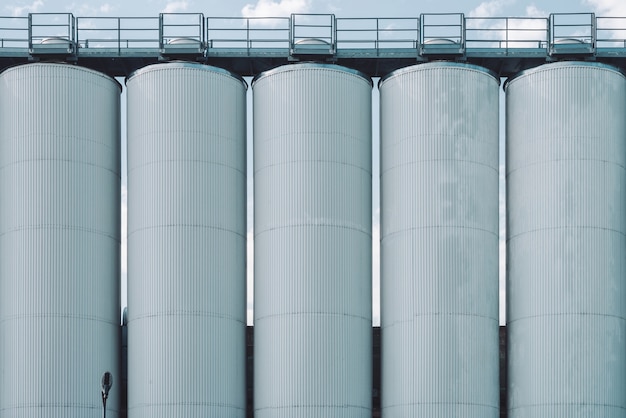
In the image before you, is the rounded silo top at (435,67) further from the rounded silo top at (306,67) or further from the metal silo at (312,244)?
the metal silo at (312,244)

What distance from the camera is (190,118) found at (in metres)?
55.2

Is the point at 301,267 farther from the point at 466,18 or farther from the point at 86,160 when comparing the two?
the point at 466,18

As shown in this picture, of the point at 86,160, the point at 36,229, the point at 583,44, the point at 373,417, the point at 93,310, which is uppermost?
the point at 583,44

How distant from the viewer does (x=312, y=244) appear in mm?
54125

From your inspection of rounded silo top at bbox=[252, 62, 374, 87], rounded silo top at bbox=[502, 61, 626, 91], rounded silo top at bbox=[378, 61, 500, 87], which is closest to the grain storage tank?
rounded silo top at bbox=[252, 62, 374, 87]

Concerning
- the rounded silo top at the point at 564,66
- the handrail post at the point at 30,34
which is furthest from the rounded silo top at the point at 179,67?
the rounded silo top at the point at 564,66

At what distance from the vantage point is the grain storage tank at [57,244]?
53438 mm

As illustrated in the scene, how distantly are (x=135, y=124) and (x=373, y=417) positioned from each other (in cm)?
1837

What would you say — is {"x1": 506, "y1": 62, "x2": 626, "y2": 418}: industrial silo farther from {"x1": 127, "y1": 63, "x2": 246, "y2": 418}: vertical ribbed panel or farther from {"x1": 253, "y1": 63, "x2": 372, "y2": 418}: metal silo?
{"x1": 127, "y1": 63, "x2": 246, "y2": 418}: vertical ribbed panel

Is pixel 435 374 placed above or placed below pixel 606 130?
below

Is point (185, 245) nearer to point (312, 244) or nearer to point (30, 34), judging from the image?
point (312, 244)

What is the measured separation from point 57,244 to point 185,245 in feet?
19.6

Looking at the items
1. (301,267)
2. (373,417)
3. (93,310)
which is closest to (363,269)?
(301,267)

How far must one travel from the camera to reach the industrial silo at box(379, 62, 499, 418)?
53188 millimetres
